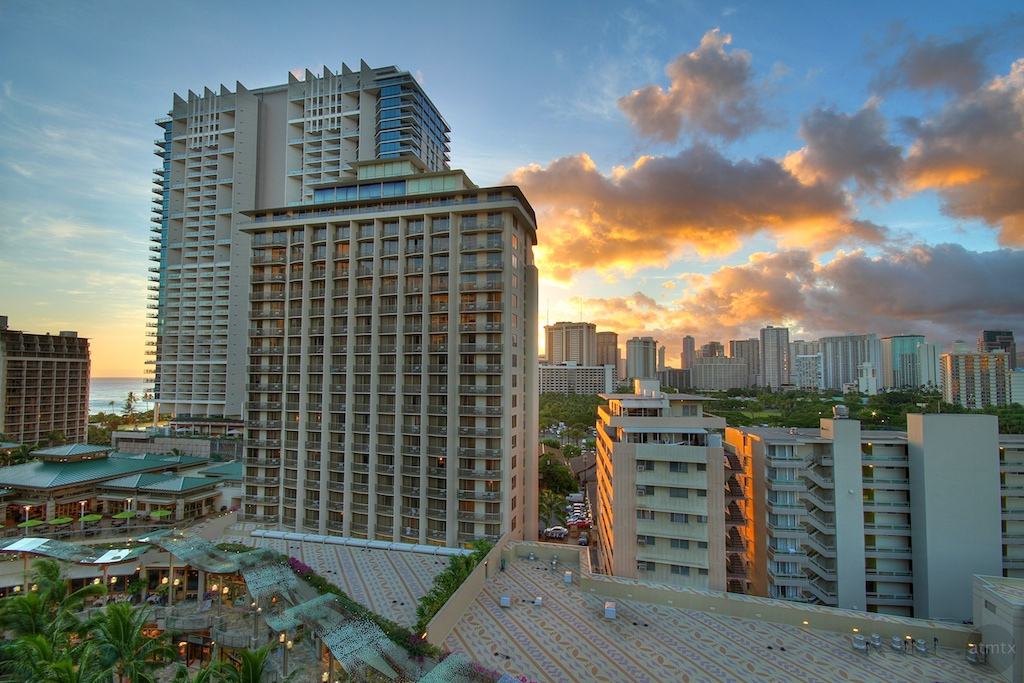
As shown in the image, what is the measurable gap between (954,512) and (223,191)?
357 feet

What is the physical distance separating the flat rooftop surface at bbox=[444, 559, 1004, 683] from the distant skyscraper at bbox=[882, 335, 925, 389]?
151 m

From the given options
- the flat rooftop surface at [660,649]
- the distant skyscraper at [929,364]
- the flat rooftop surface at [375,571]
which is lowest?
the flat rooftop surface at [660,649]

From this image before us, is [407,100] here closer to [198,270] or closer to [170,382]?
[198,270]

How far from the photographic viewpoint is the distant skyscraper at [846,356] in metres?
158

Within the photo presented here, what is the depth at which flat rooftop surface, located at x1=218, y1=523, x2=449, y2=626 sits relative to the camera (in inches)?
1006

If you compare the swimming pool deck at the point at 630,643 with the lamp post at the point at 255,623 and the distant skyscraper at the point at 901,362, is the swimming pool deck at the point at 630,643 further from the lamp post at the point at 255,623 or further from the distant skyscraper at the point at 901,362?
the distant skyscraper at the point at 901,362

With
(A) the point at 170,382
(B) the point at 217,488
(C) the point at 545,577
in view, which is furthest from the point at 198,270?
(C) the point at 545,577

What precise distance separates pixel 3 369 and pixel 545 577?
9458 centimetres

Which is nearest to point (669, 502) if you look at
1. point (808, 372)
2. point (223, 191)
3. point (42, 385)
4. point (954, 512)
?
point (954, 512)

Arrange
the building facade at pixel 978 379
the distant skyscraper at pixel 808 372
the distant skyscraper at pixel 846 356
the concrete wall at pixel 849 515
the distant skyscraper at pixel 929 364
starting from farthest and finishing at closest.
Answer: the distant skyscraper at pixel 808 372 < the distant skyscraper at pixel 846 356 < the distant skyscraper at pixel 929 364 < the building facade at pixel 978 379 < the concrete wall at pixel 849 515

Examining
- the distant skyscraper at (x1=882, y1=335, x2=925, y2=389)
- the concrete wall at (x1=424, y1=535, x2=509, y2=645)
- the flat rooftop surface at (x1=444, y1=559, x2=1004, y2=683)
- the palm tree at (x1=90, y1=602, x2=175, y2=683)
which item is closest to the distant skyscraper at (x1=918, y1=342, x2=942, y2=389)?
the distant skyscraper at (x1=882, y1=335, x2=925, y2=389)

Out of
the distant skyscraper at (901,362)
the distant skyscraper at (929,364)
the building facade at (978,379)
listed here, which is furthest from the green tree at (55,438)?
the distant skyscraper at (901,362)

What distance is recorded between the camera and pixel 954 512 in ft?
99.9

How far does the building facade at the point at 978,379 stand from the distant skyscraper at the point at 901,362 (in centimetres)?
3824
